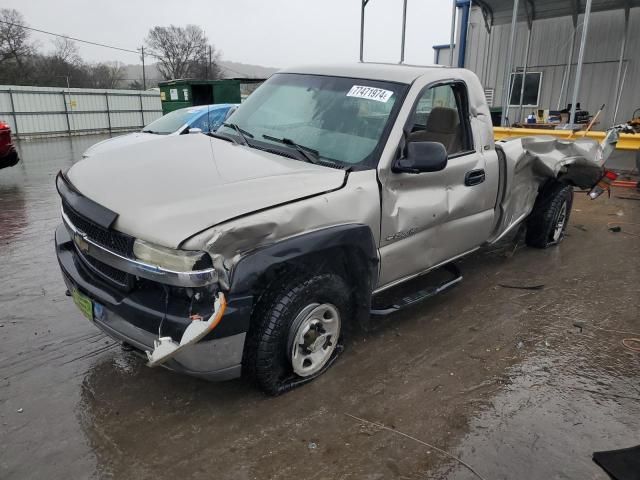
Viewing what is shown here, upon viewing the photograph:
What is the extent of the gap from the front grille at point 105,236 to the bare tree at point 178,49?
236 feet

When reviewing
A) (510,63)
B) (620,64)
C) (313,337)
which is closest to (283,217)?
(313,337)

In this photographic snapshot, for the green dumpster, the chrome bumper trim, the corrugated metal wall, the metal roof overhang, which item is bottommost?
the chrome bumper trim

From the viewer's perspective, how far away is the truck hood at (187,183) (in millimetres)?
2488

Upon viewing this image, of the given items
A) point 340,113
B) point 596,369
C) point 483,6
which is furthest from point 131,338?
point 483,6

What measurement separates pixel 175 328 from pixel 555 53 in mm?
16537

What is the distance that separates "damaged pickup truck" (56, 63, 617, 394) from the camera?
2.49 metres

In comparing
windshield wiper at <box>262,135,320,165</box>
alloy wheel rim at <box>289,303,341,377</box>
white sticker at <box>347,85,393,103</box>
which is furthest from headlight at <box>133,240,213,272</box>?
white sticker at <box>347,85,393,103</box>

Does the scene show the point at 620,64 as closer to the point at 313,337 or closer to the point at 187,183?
the point at 313,337

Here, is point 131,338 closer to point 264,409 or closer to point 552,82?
point 264,409

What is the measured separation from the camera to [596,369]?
11.4 feet

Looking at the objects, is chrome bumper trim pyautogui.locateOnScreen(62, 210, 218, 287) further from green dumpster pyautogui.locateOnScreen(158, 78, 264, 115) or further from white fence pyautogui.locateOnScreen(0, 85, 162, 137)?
white fence pyautogui.locateOnScreen(0, 85, 162, 137)

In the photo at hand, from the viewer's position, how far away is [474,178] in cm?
408

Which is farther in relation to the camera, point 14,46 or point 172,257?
point 14,46

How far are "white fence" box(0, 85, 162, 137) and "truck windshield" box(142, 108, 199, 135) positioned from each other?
1397 cm
